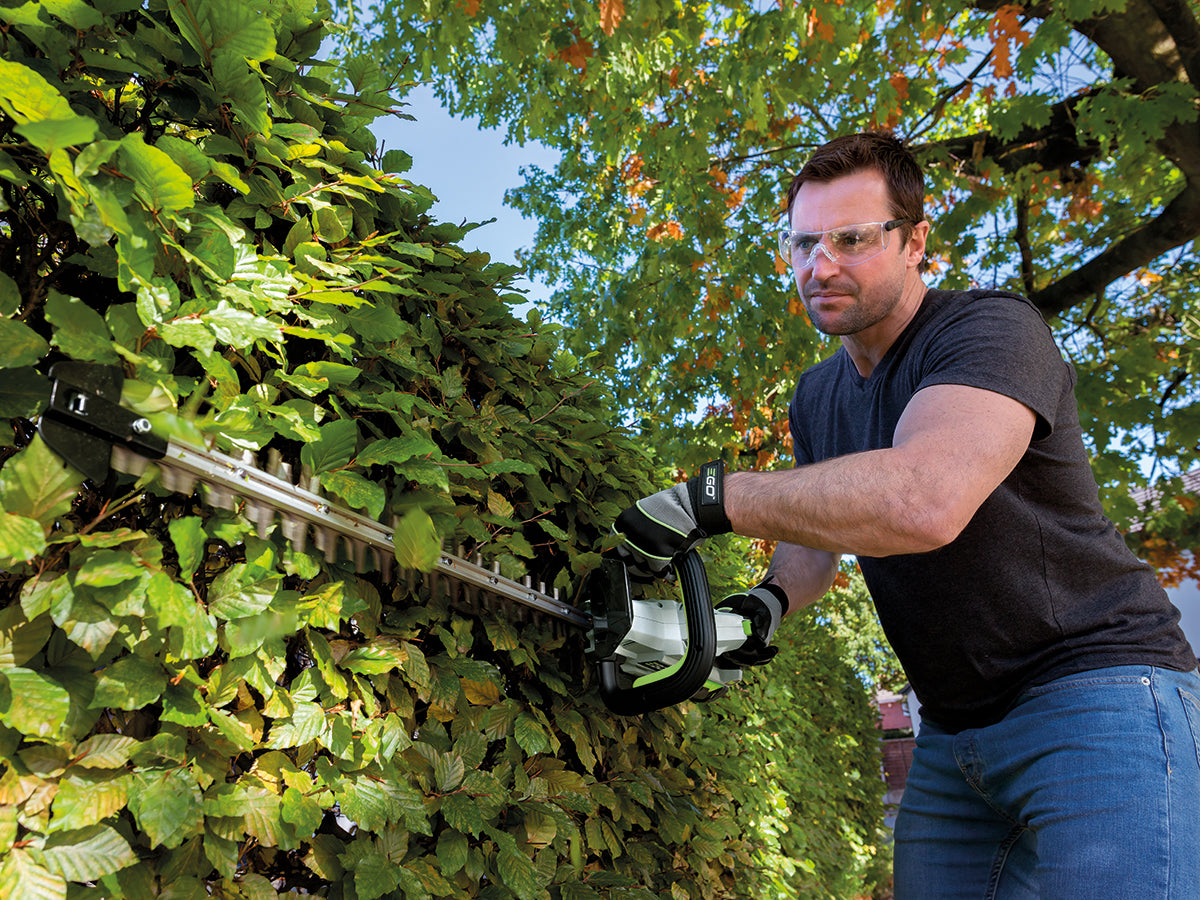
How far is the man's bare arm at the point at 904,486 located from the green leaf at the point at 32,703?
1196 mm

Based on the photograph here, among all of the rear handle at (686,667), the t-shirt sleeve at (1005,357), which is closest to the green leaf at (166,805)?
the rear handle at (686,667)

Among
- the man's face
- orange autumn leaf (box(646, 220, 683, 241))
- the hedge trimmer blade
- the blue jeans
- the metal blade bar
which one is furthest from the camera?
orange autumn leaf (box(646, 220, 683, 241))

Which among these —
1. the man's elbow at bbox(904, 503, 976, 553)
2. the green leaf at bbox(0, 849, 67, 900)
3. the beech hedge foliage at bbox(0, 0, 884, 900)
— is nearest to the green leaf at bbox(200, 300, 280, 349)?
the beech hedge foliage at bbox(0, 0, 884, 900)

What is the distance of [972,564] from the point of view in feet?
6.53

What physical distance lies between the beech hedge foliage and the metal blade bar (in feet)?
0.09

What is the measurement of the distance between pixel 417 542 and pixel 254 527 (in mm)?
232

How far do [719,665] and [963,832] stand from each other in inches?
32.5

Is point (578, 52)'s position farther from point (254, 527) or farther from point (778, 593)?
point (254, 527)

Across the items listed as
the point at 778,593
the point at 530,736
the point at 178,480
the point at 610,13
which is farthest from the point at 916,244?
the point at 610,13

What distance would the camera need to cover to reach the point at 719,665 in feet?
6.64

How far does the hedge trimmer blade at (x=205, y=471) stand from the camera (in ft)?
2.81

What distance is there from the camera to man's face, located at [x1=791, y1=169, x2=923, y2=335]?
2.25m

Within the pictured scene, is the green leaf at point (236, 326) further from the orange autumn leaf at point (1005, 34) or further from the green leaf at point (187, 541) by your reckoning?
the orange autumn leaf at point (1005, 34)

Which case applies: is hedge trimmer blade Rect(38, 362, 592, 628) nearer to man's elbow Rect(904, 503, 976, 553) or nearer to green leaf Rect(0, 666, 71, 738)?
green leaf Rect(0, 666, 71, 738)
